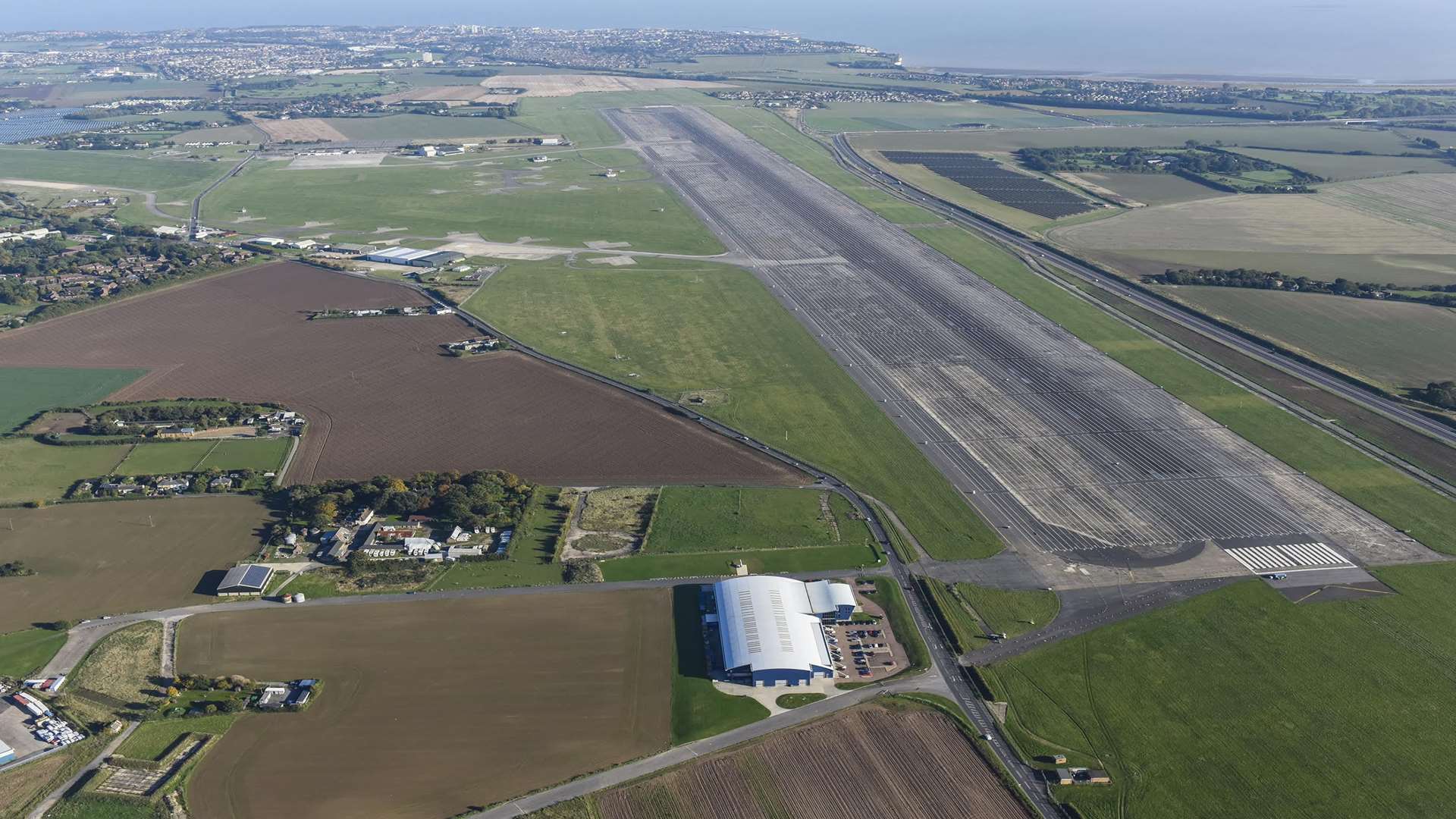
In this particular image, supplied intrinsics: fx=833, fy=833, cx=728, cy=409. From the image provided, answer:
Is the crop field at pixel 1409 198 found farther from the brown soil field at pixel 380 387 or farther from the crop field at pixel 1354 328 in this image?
the brown soil field at pixel 380 387

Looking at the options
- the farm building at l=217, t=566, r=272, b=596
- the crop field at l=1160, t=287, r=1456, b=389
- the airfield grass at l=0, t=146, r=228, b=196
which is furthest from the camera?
the airfield grass at l=0, t=146, r=228, b=196

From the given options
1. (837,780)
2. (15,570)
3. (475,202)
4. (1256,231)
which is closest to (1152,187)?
(1256,231)

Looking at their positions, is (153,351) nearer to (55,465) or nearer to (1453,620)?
(55,465)

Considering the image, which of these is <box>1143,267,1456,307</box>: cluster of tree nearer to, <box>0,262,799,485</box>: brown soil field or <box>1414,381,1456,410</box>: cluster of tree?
<box>1414,381,1456,410</box>: cluster of tree

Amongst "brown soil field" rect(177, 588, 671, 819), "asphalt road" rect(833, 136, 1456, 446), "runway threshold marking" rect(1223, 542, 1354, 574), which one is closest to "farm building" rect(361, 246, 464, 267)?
"brown soil field" rect(177, 588, 671, 819)

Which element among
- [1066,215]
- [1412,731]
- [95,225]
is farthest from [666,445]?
[95,225]

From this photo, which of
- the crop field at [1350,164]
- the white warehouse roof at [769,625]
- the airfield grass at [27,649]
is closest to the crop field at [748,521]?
the white warehouse roof at [769,625]
